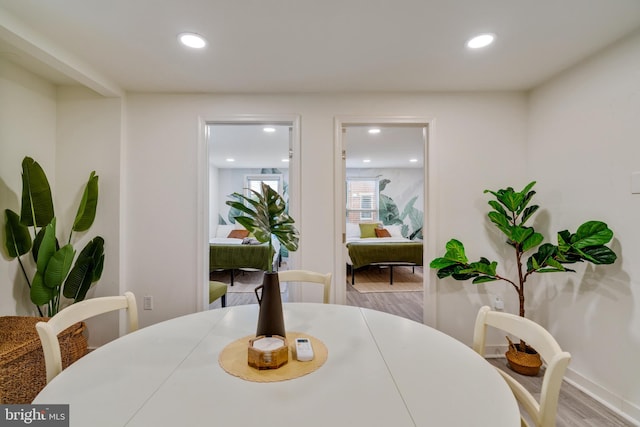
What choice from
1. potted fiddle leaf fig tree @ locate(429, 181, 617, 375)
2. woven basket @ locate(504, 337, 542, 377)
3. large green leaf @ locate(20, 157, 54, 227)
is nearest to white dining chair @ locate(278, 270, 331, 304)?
potted fiddle leaf fig tree @ locate(429, 181, 617, 375)

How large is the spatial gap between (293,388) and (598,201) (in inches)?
90.8

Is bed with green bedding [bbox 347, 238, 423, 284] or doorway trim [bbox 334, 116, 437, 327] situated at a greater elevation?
doorway trim [bbox 334, 116, 437, 327]

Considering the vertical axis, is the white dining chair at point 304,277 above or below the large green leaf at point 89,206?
below

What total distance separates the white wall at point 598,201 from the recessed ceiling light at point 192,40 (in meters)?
2.59

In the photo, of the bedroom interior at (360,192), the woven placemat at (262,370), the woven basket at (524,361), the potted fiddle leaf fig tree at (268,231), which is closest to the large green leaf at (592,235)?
the woven basket at (524,361)

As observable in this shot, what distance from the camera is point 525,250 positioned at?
214 centimetres

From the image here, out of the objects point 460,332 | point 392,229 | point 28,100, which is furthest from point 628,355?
point 392,229

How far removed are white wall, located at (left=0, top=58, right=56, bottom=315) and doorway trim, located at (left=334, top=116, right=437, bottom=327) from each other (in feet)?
7.80

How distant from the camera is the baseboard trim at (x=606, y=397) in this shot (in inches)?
66.3

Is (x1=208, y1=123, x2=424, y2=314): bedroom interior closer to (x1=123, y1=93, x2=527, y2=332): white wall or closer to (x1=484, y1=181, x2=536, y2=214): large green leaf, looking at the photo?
(x1=123, y1=93, x2=527, y2=332): white wall

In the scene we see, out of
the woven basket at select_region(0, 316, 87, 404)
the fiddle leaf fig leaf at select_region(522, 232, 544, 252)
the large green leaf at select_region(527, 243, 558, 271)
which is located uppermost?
the fiddle leaf fig leaf at select_region(522, 232, 544, 252)

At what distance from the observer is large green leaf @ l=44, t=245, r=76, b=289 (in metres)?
1.91

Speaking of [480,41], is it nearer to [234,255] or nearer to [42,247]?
[42,247]

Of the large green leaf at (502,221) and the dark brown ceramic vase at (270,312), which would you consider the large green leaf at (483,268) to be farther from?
the dark brown ceramic vase at (270,312)
